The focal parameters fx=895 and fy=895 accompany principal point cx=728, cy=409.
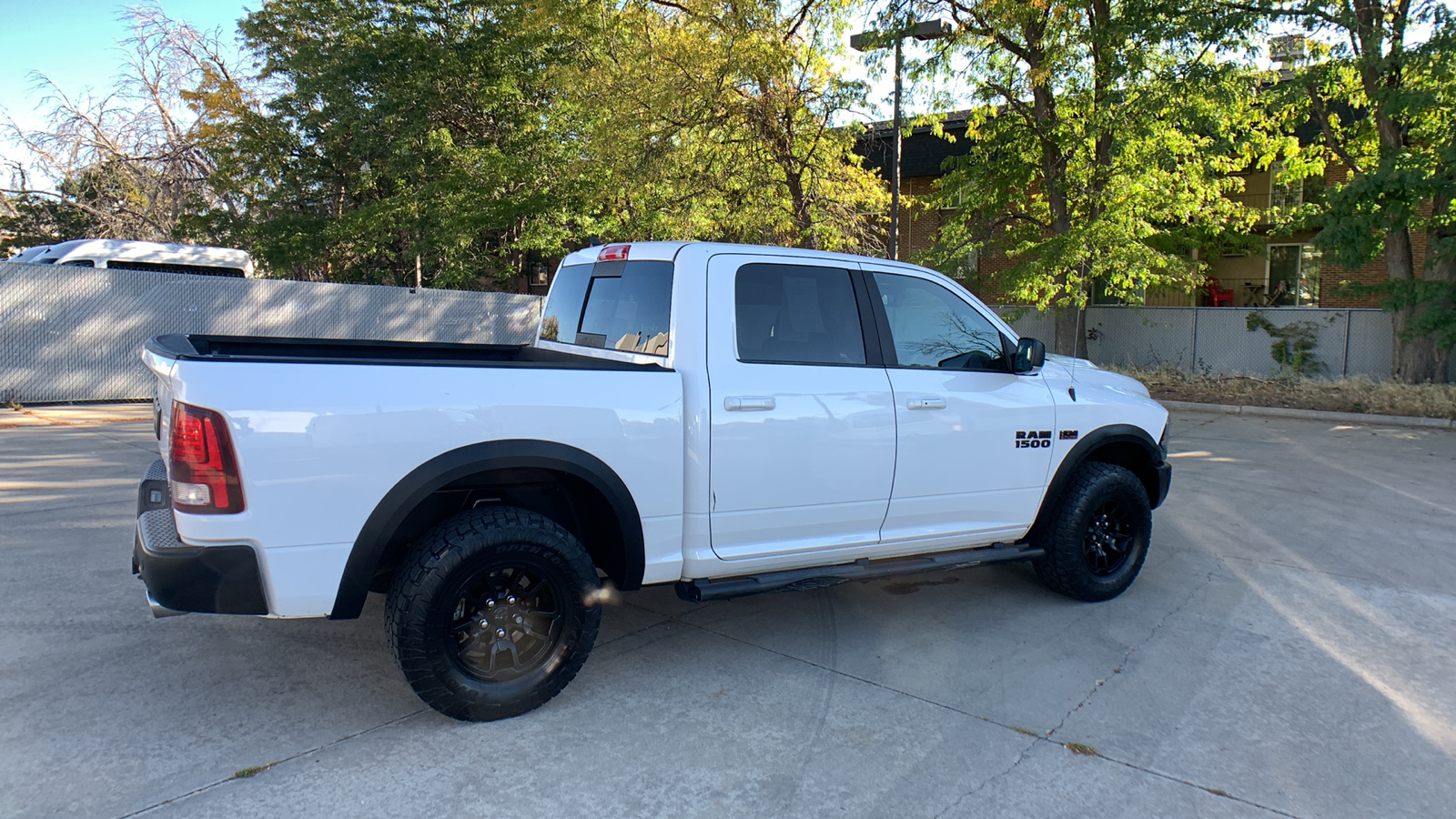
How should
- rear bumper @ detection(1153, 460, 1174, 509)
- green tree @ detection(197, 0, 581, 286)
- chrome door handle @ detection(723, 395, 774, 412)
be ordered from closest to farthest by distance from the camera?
1. chrome door handle @ detection(723, 395, 774, 412)
2. rear bumper @ detection(1153, 460, 1174, 509)
3. green tree @ detection(197, 0, 581, 286)

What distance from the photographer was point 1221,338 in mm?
19406

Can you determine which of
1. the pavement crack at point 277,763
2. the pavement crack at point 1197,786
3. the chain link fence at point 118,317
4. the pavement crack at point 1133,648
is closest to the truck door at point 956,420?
the pavement crack at point 1133,648

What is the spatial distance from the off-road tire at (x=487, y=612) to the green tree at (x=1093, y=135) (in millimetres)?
13158

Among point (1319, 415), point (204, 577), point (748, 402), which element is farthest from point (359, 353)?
point (1319, 415)

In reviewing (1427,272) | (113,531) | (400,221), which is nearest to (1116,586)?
(113,531)

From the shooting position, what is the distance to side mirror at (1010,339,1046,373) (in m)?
4.67

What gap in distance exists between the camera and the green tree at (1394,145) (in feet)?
42.8

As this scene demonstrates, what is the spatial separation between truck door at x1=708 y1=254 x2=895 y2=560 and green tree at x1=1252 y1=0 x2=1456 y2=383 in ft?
41.9

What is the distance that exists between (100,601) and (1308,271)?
26.4 meters

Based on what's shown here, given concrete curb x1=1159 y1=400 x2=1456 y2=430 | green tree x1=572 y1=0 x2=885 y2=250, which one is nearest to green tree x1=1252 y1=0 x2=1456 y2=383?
concrete curb x1=1159 y1=400 x2=1456 y2=430

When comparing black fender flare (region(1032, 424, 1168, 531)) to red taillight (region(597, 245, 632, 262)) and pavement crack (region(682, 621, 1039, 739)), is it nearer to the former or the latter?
pavement crack (region(682, 621, 1039, 739))

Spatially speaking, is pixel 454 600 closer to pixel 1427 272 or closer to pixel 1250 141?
pixel 1250 141

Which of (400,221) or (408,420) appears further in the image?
(400,221)

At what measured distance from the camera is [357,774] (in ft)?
10.2
